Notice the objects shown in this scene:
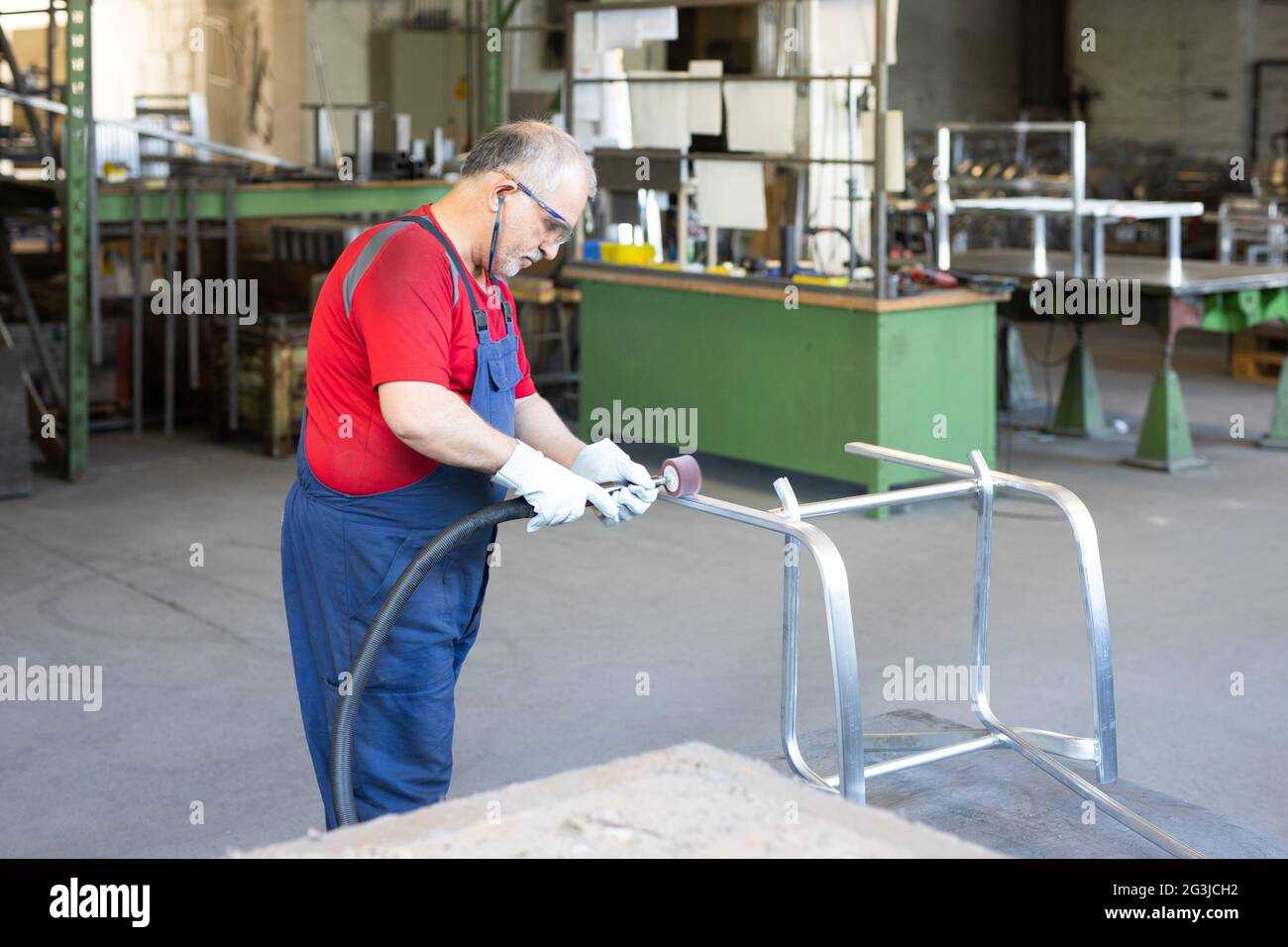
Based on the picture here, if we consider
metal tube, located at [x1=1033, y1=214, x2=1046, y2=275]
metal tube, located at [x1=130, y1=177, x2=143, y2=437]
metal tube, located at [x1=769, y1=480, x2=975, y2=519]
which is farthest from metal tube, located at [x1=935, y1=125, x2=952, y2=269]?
metal tube, located at [x1=769, y1=480, x2=975, y2=519]

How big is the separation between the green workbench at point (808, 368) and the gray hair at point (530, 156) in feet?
12.7

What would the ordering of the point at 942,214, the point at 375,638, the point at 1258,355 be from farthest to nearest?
the point at 1258,355 → the point at 942,214 → the point at 375,638

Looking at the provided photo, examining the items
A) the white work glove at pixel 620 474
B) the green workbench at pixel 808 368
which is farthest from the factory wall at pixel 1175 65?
the white work glove at pixel 620 474

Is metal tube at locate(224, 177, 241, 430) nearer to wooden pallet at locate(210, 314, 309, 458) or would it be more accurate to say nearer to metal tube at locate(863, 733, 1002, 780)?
→ wooden pallet at locate(210, 314, 309, 458)

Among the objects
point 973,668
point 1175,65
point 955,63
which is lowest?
point 973,668

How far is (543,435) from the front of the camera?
10.3ft

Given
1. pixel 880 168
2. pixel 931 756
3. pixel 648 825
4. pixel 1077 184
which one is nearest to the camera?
pixel 648 825

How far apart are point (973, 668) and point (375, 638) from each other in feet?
5.24

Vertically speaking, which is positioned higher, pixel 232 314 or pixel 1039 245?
pixel 1039 245

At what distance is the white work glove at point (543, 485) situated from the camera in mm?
2666

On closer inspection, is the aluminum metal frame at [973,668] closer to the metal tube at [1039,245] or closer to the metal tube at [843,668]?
the metal tube at [843,668]

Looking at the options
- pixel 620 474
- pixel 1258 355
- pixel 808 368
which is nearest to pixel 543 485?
pixel 620 474

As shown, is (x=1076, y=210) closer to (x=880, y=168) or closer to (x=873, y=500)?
(x=880, y=168)

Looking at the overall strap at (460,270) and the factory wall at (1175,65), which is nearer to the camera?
the overall strap at (460,270)
